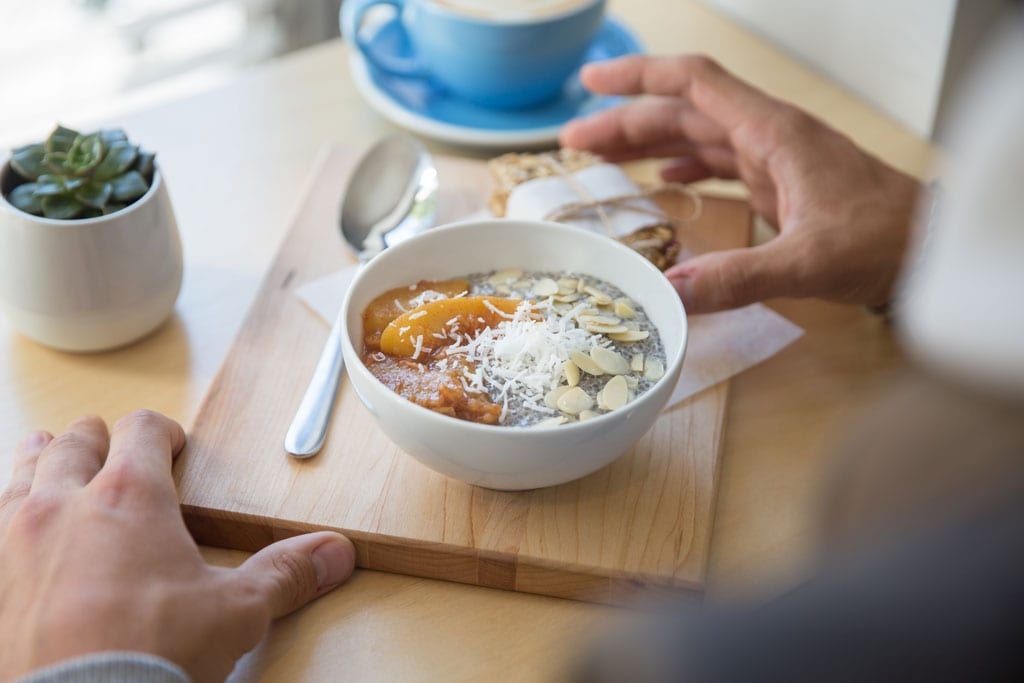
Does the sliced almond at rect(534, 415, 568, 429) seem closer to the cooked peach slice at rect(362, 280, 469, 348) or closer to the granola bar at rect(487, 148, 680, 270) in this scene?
the cooked peach slice at rect(362, 280, 469, 348)

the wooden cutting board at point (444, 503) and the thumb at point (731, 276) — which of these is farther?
the thumb at point (731, 276)

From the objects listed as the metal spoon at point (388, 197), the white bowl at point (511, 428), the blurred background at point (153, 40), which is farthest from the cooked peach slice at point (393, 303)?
the blurred background at point (153, 40)

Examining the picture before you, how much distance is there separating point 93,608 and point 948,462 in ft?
1.84

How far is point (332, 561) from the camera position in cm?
83

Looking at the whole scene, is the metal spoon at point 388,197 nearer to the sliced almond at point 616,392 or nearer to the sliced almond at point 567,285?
the sliced almond at point 567,285

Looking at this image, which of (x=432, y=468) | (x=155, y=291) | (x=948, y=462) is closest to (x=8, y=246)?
(x=155, y=291)

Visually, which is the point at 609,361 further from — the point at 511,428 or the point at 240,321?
the point at 240,321

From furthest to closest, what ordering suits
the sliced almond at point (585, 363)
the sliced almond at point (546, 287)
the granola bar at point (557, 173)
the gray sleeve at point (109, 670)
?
the granola bar at point (557, 173)
the sliced almond at point (546, 287)
the sliced almond at point (585, 363)
the gray sleeve at point (109, 670)

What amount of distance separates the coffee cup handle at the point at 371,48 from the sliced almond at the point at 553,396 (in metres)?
0.81

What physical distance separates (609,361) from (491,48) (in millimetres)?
679

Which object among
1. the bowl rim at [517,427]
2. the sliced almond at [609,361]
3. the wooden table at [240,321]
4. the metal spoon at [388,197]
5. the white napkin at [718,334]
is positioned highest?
the bowl rim at [517,427]

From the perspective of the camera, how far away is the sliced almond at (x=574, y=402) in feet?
2.79

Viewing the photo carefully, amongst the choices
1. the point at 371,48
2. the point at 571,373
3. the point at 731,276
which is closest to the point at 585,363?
the point at 571,373

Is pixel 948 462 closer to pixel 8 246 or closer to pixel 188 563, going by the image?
pixel 188 563
